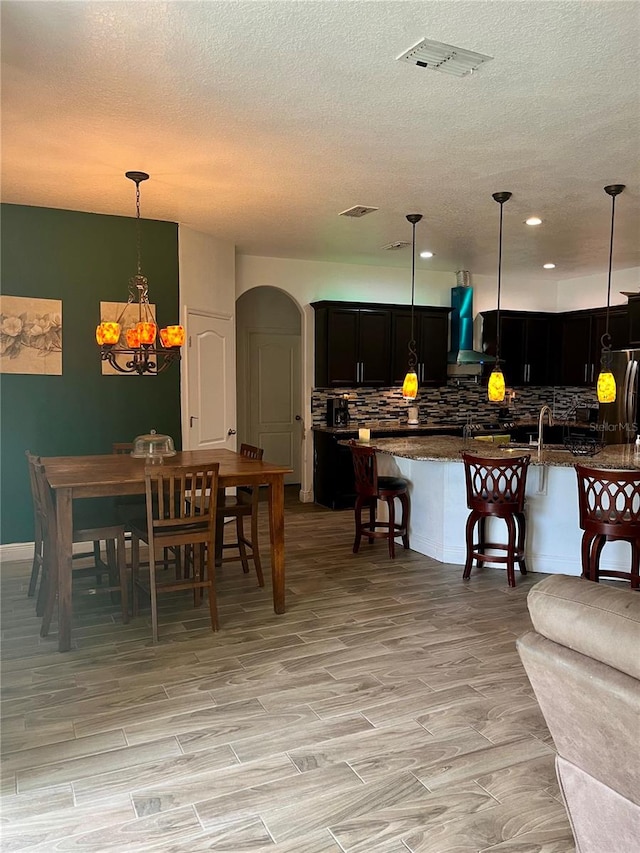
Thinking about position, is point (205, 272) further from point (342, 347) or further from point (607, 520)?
point (607, 520)

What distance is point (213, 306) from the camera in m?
6.39

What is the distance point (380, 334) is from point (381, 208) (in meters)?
2.73

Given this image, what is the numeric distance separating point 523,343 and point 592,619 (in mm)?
7609

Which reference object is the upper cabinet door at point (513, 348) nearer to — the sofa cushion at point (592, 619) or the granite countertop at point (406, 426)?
the granite countertop at point (406, 426)

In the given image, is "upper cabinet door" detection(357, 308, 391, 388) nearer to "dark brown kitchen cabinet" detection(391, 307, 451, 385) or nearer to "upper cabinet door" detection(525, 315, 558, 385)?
"dark brown kitchen cabinet" detection(391, 307, 451, 385)

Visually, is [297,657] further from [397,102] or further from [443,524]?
[397,102]

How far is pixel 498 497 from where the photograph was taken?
4664 mm

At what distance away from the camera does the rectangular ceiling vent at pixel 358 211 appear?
5.18 metres

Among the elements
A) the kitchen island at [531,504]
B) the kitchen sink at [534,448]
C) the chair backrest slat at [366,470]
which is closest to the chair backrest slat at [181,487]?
the chair backrest slat at [366,470]

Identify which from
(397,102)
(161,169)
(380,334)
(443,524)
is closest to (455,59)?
(397,102)

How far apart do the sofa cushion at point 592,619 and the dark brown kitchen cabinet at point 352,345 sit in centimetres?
589

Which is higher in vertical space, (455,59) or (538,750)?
(455,59)

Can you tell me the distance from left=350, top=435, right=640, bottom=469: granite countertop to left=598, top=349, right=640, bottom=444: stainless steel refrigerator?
5.39ft

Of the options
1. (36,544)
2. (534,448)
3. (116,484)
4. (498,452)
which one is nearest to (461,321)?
(534,448)
